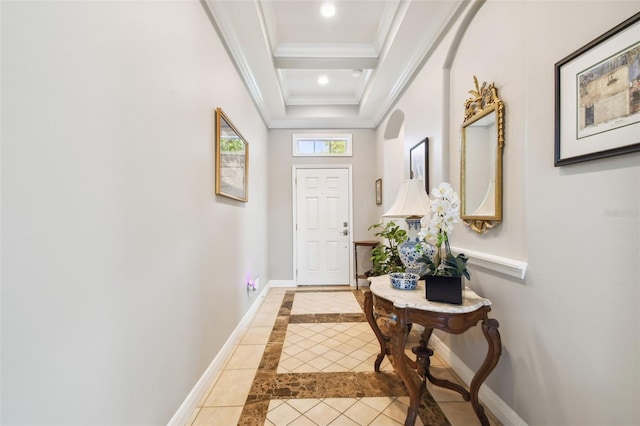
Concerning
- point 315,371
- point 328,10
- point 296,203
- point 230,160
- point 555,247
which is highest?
point 328,10

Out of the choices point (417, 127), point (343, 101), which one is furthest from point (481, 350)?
point (343, 101)

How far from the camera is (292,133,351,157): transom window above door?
174 inches

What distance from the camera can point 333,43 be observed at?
2.75m

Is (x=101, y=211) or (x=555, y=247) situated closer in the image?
(x=101, y=211)

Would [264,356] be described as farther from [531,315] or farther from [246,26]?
[246,26]

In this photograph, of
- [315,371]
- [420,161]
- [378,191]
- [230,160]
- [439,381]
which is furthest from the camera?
[378,191]

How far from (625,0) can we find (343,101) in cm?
341

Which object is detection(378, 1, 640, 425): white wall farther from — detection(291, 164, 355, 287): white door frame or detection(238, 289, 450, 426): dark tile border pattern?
detection(291, 164, 355, 287): white door frame

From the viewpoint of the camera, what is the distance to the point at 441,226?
1432 millimetres

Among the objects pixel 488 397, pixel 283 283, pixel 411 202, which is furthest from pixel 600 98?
pixel 283 283

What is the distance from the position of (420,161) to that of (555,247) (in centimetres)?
150

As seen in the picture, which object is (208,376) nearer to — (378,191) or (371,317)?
(371,317)

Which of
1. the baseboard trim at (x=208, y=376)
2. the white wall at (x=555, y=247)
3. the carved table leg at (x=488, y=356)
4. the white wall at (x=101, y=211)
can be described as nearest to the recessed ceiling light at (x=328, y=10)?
the white wall at (x=101, y=211)

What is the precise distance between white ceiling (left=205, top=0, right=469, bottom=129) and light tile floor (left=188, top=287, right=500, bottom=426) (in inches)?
101
